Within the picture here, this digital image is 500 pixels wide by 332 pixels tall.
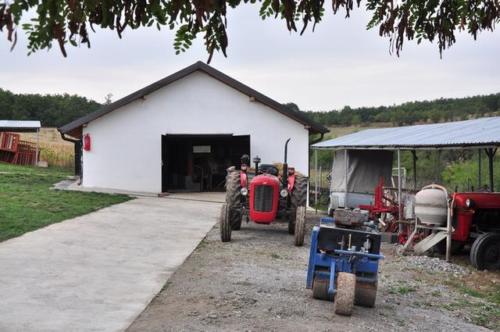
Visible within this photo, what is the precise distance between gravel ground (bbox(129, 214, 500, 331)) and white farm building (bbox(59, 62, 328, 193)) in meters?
10.3

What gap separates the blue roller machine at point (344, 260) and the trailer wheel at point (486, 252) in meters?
3.56

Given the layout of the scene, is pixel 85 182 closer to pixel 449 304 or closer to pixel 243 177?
pixel 243 177

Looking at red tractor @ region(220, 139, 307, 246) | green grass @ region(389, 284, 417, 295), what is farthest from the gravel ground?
red tractor @ region(220, 139, 307, 246)

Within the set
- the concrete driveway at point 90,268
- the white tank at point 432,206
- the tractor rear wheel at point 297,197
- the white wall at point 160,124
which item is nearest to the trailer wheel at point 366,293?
the concrete driveway at point 90,268

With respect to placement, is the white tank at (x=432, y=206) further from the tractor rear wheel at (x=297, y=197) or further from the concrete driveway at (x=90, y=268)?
the concrete driveway at (x=90, y=268)

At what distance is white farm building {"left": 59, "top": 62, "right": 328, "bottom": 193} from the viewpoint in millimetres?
19734

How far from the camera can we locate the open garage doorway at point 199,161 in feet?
77.0

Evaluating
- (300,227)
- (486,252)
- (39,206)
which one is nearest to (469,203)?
(486,252)

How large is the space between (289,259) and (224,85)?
1179cm

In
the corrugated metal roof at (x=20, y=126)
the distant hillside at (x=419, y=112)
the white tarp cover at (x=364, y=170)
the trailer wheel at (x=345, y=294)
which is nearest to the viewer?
the trailer wheel at (x=345, y=294)

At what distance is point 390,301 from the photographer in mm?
6641

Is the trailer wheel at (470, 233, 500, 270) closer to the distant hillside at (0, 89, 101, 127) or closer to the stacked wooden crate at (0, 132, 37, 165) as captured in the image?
the stacked wooden crate at (0, 132, 37, 165)

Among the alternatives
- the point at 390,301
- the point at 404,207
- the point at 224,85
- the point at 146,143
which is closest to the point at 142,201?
the point at 146,143

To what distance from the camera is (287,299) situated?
20.6 feet
